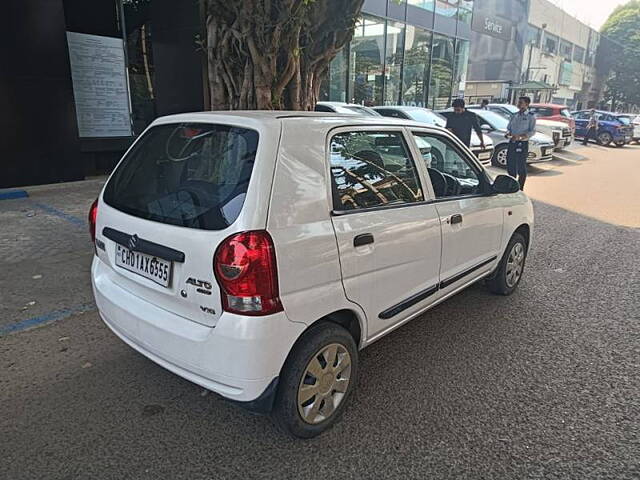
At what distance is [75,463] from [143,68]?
1052cm

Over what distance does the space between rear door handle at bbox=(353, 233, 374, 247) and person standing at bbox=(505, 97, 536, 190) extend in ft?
25.1

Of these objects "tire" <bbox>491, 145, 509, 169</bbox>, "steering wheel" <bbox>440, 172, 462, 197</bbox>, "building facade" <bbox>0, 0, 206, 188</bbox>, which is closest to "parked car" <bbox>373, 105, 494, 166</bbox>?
"tire" <bbox>491, 145, 509, 169</bbox>

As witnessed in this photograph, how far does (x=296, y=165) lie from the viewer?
2.41 meters

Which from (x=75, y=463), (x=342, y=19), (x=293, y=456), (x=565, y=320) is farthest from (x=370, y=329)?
(x=342, y=19)

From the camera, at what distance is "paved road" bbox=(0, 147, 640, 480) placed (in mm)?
2414

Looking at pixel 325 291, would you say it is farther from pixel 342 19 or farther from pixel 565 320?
pixel 342 19

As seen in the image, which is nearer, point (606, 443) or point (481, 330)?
point (606, 443)

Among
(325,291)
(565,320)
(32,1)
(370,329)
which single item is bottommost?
(565,320)

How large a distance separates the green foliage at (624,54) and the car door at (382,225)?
61704 millimetres

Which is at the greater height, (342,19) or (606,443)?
(342,19)

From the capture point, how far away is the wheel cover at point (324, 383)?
2506 mm

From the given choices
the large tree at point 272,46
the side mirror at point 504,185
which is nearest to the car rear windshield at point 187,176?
the side mirror at point 504,185

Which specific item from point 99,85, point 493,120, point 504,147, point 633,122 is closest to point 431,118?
point 504,147

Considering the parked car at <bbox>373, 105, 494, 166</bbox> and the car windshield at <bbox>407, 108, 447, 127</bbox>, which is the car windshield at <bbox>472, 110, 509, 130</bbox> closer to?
the parked car at <bbox>373, 105, 494, 166</bbox>
